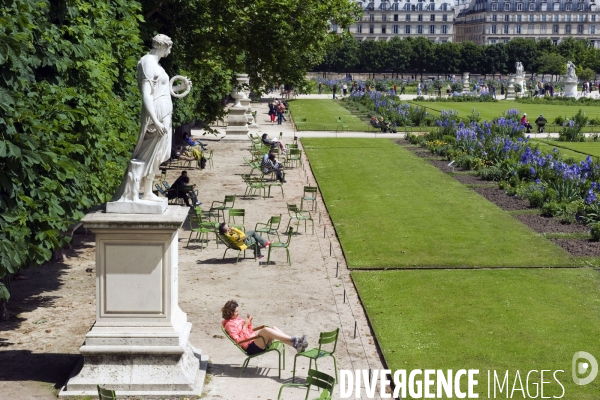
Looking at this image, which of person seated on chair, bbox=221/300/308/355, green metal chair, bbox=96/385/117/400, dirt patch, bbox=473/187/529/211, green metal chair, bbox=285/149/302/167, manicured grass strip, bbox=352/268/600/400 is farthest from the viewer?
green metal chair, bbox=285/149/302/167

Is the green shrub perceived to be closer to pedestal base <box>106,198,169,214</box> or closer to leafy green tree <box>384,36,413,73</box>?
pedestal base <box>106,198,169,214</box>

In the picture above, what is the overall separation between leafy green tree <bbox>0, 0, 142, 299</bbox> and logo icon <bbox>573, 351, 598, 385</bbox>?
7.01 meters

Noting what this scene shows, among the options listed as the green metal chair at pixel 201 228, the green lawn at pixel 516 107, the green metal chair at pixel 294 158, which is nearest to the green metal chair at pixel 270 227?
the green metal chair at pixel 201 228

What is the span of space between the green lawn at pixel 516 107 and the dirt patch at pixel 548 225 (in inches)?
1249

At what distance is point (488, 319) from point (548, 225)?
325 inches

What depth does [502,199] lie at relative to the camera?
26250mm

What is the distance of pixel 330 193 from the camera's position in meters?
27.4

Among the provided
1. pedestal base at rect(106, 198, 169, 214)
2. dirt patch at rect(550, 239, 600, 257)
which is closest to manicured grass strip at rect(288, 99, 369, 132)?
dirt patch at rect(550, 239, 600, 257)

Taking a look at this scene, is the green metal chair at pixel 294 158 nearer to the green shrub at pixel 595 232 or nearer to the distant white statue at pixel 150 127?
the green shrub at pixel 595 232

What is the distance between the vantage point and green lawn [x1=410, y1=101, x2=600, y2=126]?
5816 centimetres

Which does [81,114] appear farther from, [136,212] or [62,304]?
[136,212]

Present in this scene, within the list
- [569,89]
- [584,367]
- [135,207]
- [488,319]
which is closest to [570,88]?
[569,89]

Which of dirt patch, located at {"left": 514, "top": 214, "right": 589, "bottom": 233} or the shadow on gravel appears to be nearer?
the shadow on gravel

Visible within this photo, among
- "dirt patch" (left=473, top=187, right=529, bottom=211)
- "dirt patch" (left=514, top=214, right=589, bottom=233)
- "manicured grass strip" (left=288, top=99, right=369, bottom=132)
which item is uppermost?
"manicured grass strip" (left=288, top=99, right=369, bottom=132)
